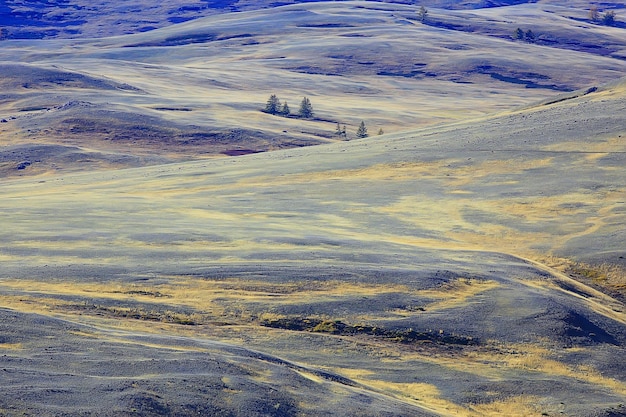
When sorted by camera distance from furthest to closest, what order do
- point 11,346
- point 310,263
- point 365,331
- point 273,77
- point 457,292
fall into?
1. point 273,77
2. point 310,263
3. point 457,292
4. point 365,331
5. point 11,346

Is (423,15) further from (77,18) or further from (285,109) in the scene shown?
(285,109)

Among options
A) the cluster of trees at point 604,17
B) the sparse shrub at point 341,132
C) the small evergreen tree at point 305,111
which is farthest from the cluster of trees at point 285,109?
the cluster of trees at point 604,17

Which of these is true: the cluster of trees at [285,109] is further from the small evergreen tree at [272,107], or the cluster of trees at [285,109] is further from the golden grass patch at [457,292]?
the golden grass patch at [457,292]

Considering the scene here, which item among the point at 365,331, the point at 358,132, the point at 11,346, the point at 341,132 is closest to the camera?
the point at 11,346

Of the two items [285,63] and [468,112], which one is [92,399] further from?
[285,63]

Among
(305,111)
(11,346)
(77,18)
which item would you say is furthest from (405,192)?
(77,18)

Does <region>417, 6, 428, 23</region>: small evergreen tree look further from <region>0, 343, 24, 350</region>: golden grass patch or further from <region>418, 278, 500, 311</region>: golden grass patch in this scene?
<region>0, 343, 24, 350</region>: golden grass patch
